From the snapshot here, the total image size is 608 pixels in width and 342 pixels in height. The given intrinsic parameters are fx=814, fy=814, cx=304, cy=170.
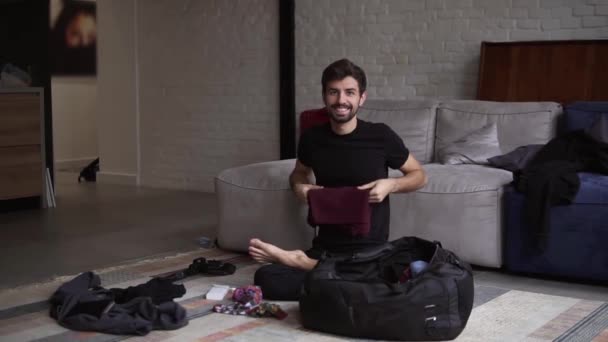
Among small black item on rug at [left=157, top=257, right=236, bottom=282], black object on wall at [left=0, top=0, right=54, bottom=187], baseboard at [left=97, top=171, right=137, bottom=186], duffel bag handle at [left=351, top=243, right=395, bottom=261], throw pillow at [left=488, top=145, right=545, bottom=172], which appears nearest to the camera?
duffel bag handle at [left=351, top=243, right=395, bottom=261]

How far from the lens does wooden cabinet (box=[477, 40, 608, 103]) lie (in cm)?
539

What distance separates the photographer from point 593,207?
400 cm

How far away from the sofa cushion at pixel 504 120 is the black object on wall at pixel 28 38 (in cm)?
363

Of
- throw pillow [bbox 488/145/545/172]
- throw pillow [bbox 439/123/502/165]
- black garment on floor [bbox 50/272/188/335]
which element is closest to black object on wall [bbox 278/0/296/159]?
throw pillow [bbox 439/123/502/165]

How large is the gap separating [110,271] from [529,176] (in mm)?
2254

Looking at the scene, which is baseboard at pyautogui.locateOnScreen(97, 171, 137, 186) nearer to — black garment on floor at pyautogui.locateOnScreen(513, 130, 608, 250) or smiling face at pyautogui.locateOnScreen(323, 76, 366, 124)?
black garment on floor at pyautogui.locateOnScreen(513, 130, 608, 250)

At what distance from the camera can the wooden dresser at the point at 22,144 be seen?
6.48 m

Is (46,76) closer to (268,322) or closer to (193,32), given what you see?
(193,32)

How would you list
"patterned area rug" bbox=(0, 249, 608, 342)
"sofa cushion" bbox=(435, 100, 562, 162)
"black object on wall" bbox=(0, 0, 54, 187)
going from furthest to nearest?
"black object on wall" bbox=(0, 0, 54, 187)
"sofa cushion" bbox=(435, 100, 562, 162)
"patterned area rug" bbox=(0, 249, 608, 342)

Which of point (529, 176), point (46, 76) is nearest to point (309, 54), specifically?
point (46, 76)

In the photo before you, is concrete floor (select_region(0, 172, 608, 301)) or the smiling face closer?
the smiling face

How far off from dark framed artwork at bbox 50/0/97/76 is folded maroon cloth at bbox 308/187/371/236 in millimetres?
6946

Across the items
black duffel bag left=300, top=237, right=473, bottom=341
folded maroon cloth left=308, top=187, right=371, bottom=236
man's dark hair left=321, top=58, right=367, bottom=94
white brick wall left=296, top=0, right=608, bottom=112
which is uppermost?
white brick wall left=296, top=0, right=608, bottom=112

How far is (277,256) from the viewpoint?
3.64 m
